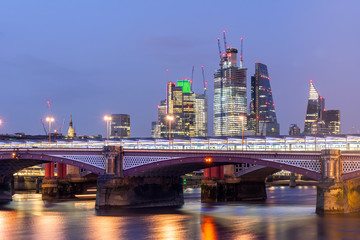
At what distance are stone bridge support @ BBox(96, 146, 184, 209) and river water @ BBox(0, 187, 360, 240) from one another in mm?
3617

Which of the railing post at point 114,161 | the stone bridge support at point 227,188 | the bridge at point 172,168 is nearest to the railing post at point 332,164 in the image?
the bridge at point 172,168

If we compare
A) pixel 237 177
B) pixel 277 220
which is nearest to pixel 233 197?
pixel 237 177

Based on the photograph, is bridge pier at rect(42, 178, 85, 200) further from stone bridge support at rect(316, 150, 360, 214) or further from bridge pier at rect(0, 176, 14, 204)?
stone bridge support at rect(316, 150, 360, 214)

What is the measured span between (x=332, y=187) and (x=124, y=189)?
1344 inches

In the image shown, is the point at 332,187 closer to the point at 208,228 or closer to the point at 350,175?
the point at 350,175

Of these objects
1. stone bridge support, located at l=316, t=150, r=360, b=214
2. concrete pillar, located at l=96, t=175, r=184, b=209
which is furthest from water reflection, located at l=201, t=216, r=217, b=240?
concrete pillar, located at l=96, t=175, r=184, b=209

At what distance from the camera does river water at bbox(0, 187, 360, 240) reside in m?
63.4

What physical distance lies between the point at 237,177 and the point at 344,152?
131 ft

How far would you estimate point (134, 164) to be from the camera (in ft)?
301

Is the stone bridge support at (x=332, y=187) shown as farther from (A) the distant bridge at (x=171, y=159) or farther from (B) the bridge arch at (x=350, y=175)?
(A) the distant bridge at (x=171, y=159)

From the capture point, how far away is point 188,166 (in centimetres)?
9712

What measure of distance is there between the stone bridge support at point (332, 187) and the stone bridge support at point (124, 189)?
30637mm

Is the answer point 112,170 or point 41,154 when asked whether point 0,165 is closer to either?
point 41,154

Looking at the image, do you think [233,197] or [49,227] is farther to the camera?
[233,197]
